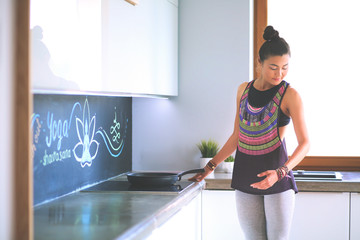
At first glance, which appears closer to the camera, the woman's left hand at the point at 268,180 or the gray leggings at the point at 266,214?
the woman's left hand at the point at 268,180

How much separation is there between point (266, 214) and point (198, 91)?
127 centimetres

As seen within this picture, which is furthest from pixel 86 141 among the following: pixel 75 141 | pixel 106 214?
pixel 106 214

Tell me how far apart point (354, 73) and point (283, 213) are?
150 centimetres

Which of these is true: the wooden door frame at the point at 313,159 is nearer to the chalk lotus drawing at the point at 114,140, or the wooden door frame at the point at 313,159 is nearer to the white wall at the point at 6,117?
the chalk lotus drawing at the point at 114,140

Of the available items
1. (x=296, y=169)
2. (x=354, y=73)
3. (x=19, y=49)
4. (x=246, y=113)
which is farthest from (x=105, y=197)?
(x=354, y=73)

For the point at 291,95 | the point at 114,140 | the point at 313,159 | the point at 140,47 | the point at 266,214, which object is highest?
the point at 140,47

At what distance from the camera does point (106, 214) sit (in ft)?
6.57

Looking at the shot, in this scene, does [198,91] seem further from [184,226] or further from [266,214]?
[266,214]

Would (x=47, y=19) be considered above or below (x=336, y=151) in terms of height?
above

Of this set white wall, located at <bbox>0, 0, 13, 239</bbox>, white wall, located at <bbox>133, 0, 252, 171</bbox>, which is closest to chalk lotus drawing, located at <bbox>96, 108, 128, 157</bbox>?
white wall, located at <bbox>133, 0, 252, 171</bbox>

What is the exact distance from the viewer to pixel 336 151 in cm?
354

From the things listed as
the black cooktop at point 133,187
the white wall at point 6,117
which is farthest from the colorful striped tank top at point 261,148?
the white wall at point 6,117

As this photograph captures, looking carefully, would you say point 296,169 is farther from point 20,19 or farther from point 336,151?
point 20,19

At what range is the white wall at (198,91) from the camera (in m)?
3.50
